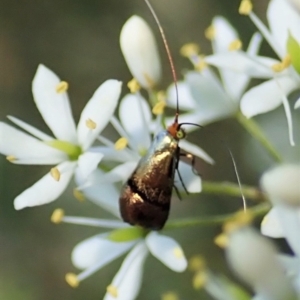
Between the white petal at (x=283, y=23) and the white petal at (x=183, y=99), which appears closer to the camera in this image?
the white petal at (x=283, y=23)

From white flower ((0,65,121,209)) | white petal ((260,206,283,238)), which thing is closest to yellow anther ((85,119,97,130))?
white flower ((0,65,121,209))

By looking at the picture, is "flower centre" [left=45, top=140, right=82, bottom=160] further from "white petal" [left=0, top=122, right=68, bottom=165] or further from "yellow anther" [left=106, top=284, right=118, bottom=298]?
"yellow anther" [left=106, top=284, right=118, bottom=298]

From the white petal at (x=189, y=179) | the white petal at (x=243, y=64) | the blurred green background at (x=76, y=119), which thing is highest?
the white petal at (x=243, y=64)

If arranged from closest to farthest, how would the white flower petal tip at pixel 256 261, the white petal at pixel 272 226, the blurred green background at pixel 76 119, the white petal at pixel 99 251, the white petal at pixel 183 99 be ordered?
1. the white flower petal tip at pixel 256 261
2. the white petal at pixel 272 226
3. the white petal at pixel 99 251
4. the white petal at pixel 183 99
5. the blurred green background at pixel 76 119

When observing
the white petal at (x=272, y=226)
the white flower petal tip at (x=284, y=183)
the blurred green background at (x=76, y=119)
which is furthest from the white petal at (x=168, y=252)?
the blurred green background at (x=76, y=119)

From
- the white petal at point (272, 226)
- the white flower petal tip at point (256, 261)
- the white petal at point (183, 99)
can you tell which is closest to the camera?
the white flower petal tip at point (256, 261)

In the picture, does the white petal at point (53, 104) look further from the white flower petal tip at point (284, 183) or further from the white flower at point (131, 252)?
the white flower petal tip at point (284, 183)

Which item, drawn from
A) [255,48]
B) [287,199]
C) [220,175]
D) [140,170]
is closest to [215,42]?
[255,48]
